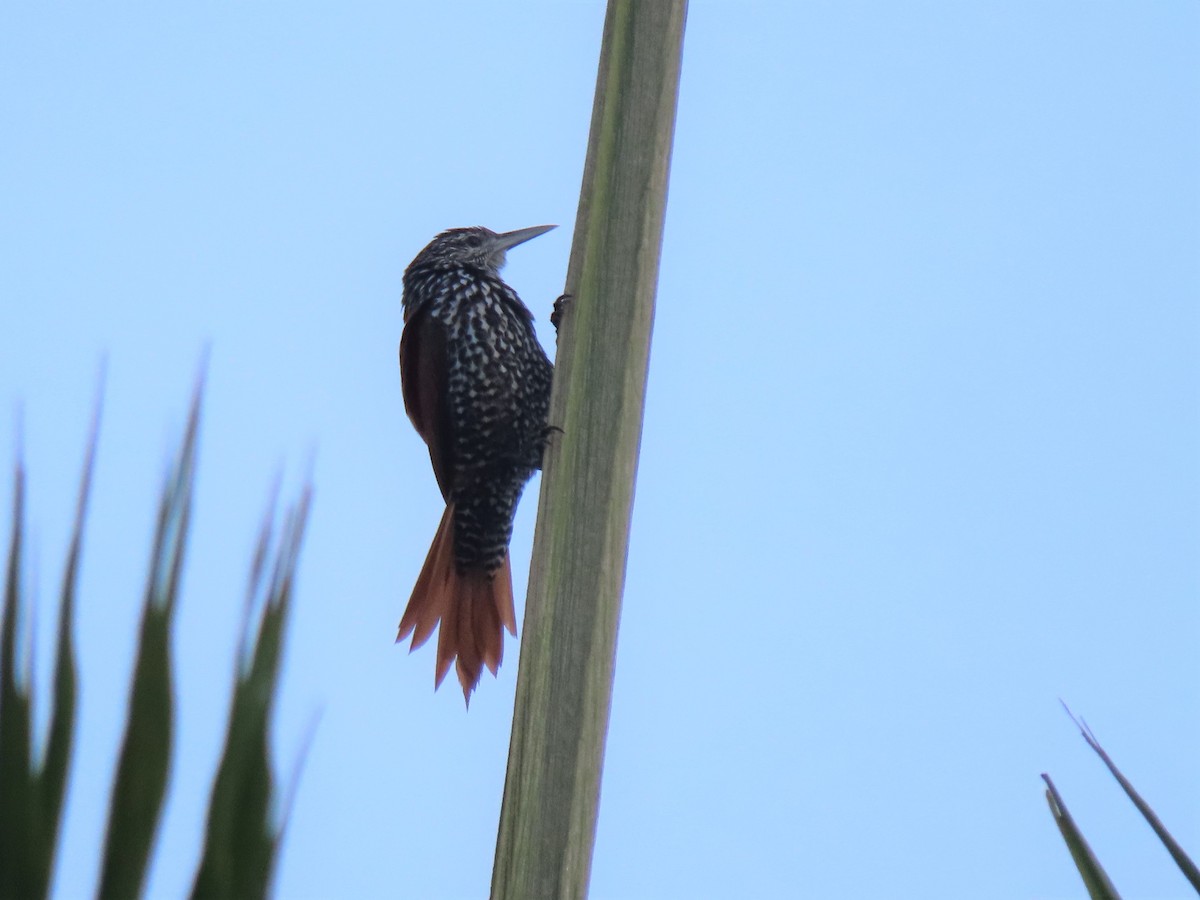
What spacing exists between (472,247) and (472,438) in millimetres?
1083

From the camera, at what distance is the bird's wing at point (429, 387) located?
17.1 ft

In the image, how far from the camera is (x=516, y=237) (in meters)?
6.08

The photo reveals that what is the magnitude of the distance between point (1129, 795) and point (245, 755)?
53 centimetres

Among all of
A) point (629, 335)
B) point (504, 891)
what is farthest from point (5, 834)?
point (629, 335)

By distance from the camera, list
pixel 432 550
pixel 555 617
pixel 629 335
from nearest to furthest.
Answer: pixel 555 617
pixel 629 335
pixel 432 550

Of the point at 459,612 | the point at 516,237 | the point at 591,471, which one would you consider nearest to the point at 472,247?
the point at 516,237

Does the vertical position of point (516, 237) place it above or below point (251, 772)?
above

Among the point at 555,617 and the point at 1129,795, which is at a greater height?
the point at 555,617

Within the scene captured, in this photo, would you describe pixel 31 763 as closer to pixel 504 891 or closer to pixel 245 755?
pixel 245 755

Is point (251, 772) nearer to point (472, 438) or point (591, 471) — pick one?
point (591, 471)

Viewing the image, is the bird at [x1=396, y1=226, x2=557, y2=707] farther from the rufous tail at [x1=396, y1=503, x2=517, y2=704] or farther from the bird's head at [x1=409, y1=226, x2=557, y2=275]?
the bird's head at [x1=409, y1=226, x2=557, y2=275]

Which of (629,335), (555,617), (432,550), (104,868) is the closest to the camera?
(104,868)

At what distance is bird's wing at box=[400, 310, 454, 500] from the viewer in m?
5.22

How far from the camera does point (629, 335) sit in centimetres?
139
